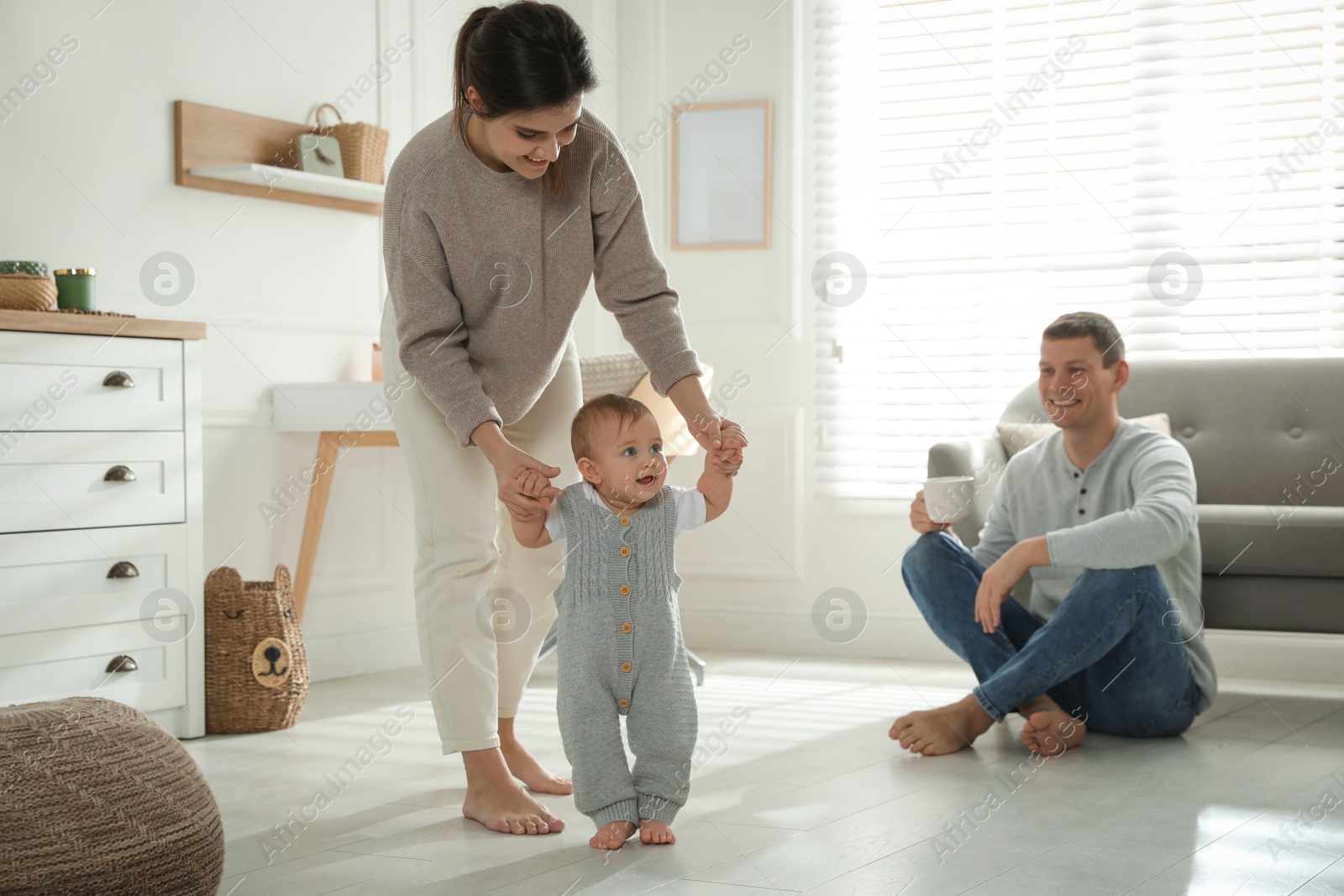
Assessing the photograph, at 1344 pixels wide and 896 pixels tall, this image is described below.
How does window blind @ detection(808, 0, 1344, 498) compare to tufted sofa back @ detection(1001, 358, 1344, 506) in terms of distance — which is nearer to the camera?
tufted sofa back @ detection(1001, 358, 1344, 506)

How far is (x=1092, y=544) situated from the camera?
228cm

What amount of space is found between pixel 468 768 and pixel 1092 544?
1.15m

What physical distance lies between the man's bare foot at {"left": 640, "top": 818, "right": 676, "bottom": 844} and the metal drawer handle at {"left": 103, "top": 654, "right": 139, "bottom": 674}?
1.26m

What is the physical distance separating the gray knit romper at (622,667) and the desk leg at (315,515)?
61.9 inches

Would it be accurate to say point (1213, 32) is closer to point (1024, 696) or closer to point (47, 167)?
point (1024, 696)

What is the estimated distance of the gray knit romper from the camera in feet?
5.77

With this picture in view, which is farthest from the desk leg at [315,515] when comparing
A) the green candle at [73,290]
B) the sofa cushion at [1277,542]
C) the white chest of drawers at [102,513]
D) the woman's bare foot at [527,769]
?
the sofa cushion at [1277,542]

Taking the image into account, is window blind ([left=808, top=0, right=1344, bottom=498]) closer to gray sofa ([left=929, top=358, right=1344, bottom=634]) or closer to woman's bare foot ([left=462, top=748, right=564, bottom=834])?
gray sofa ([left=929, top=358, right=1344, bottom=634])

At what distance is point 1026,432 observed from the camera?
125 inches

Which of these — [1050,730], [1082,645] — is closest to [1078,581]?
[1082,645]

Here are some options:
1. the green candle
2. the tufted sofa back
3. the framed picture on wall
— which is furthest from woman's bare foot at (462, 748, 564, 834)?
the framed picture on wall

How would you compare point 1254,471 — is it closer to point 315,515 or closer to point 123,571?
point 315,515

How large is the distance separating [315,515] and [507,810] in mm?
1531

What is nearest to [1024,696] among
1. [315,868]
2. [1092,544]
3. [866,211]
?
A: [1092,544]
